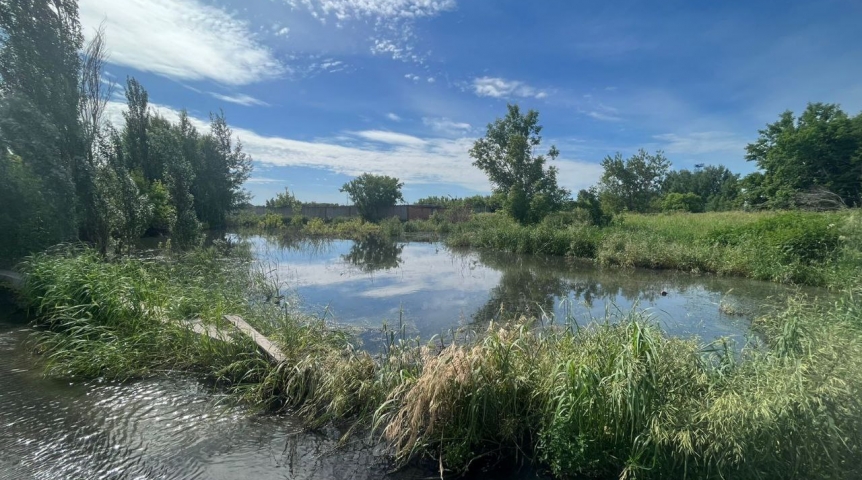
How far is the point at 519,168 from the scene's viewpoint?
2408 centimetres

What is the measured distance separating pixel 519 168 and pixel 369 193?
63.3 ft

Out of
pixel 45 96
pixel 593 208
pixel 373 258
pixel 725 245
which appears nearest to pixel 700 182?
pixel 593 208

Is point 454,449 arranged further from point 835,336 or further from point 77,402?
point 77,402

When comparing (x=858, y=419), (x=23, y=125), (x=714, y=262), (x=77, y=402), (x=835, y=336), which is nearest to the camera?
(x=858, y=419)

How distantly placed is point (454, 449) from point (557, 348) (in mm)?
1323

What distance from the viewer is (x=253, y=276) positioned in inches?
381

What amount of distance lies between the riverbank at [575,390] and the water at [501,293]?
4.42 feet

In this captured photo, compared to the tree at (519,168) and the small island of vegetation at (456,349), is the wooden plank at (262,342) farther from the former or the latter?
the tree at (519,168)

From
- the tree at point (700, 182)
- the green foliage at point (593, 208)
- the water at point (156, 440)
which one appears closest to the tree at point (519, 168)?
the green foliage at point (593, 208)

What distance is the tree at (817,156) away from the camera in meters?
28.1

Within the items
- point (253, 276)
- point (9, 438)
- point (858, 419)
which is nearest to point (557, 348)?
point (858, 419)

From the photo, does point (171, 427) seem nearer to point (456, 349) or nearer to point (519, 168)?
point (456, 349)

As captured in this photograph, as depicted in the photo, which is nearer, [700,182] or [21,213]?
[21,213]

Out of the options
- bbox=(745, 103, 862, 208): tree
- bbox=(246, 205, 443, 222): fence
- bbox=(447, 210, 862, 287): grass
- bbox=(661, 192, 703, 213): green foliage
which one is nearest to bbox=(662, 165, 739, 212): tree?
bbox=(661, 192, 703, 213): green foliage
